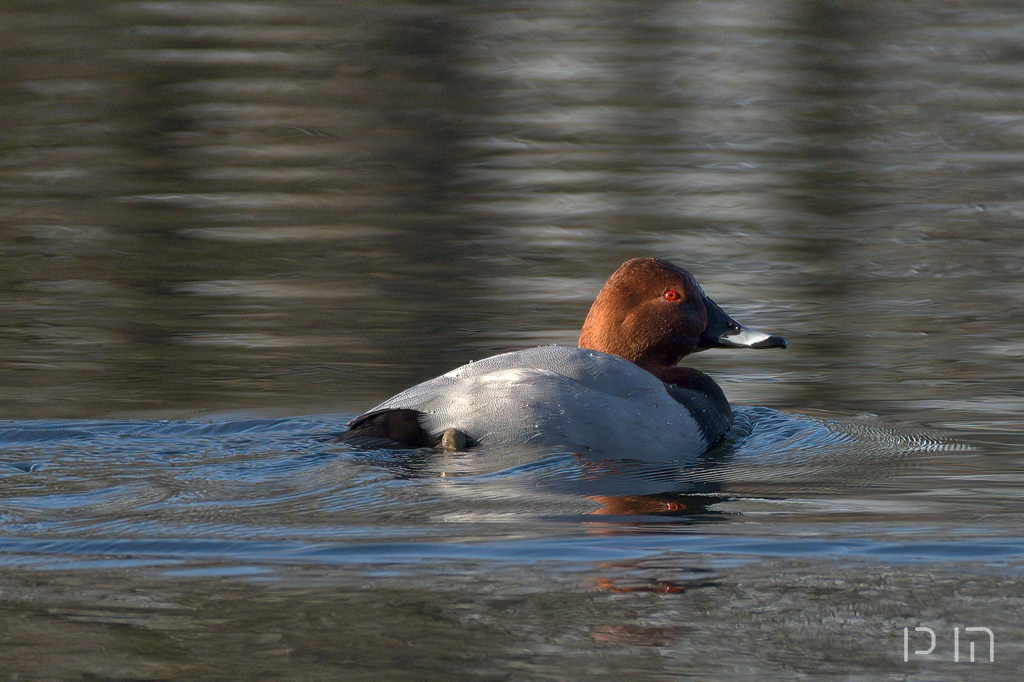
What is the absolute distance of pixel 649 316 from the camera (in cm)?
619

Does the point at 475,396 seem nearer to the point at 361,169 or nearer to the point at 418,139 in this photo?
the point at 361,169

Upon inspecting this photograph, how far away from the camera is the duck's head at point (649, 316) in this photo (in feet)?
20.3

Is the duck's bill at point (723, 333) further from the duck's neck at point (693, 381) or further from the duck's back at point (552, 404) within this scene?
the duck's back at point (552, 404)

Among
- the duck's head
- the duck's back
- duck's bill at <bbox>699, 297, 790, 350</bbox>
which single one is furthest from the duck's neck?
the duck's back

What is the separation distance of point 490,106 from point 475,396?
9564 mm

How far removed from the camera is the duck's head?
6.19m

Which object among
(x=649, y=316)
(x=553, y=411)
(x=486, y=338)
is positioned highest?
(x=649, y=316)

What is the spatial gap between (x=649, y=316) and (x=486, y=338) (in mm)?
1394

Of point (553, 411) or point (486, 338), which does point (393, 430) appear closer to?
point (553, 411)

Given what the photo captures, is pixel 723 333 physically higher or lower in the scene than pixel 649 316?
lower

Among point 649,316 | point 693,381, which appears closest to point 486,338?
point 649,316

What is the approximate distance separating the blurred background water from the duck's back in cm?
12

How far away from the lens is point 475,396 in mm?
5328

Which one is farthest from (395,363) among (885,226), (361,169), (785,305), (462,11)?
(462,11)
